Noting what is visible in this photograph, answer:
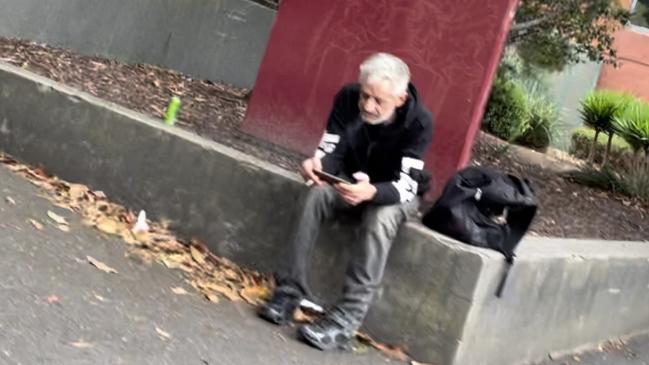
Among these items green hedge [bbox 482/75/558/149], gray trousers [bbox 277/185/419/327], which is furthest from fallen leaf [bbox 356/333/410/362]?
green hedge [bbox 482/75/558/149]

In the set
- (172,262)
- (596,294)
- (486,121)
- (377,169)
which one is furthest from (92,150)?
(486,121)

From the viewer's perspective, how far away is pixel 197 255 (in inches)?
225

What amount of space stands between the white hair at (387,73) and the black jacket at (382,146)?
0.18 metres

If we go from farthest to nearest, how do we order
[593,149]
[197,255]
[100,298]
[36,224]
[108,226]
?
[593,149] → [108,226] → [197,255] → [36,224] → [100,298]

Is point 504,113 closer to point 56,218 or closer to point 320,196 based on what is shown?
point 56,218

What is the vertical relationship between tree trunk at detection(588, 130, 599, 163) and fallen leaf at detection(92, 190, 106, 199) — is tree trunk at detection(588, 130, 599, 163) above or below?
above

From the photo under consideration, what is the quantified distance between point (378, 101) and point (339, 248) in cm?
88

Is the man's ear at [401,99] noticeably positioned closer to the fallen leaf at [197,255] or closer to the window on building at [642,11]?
the fallen leaf at [197,255]

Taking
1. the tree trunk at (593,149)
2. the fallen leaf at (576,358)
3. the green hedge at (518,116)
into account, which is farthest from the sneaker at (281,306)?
the green hedge at (518,116)

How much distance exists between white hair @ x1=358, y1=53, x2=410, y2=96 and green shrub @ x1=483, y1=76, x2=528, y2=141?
957 cm

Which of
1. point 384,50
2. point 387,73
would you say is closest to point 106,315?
point 387,73

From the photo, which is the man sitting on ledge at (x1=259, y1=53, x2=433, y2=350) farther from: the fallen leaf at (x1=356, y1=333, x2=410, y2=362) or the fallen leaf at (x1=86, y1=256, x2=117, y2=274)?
the fallen leaf at (x1=86, y1=256, x2=117, y2=274)

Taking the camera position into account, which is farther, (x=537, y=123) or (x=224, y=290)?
(x=537, y=123)

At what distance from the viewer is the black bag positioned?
4.88 m
